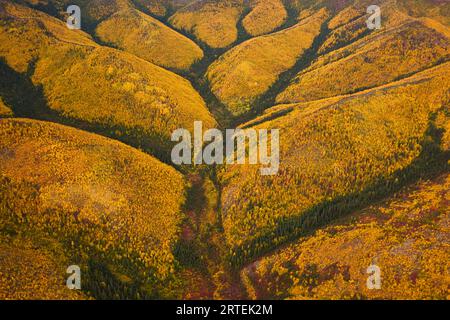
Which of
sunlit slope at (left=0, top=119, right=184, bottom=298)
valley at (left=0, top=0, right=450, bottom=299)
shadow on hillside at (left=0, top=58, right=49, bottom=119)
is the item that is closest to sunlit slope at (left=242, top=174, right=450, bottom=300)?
valley at (left=0, top=0, right=450, bottom=299)

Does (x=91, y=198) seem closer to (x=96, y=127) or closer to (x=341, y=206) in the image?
(x=96, y=127)

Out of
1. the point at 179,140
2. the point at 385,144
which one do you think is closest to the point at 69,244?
the point at 179,140

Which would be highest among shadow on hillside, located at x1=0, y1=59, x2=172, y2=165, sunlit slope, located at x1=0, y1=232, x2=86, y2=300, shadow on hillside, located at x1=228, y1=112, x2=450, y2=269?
shadow on hillside, located at x1=0, y1=59, x2=172, y2=165

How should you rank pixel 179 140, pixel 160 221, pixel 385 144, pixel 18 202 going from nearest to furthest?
pixel 18 202, pixel 160 221, pixel 385 144, pixel 179 140

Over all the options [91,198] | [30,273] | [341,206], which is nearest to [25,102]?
[91,198]

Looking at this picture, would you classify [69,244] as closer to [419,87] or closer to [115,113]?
[115,113]

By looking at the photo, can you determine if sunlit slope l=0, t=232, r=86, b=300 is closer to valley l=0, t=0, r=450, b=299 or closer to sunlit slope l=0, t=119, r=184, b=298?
valley l=0, t=0, r=450, b=299
